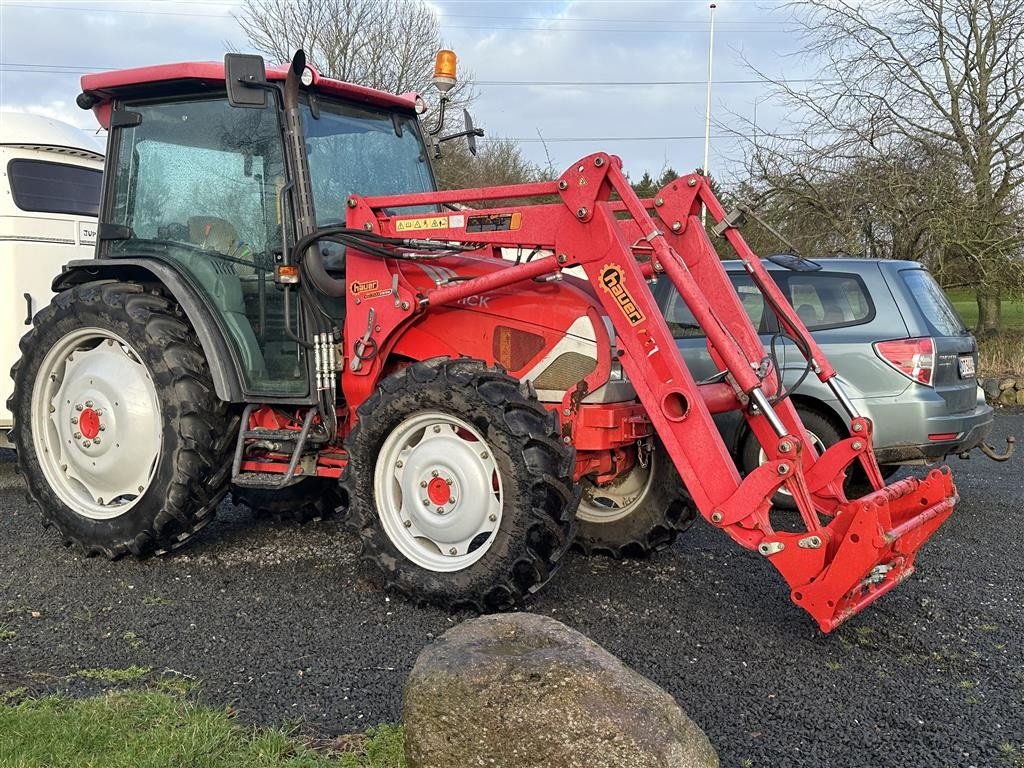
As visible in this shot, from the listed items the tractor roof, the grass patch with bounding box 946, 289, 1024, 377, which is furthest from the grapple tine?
the grass patch with bounding box 946, 289, 1024, 377

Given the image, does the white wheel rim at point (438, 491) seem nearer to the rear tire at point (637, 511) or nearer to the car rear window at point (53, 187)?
the rear tire at point (637, 511)

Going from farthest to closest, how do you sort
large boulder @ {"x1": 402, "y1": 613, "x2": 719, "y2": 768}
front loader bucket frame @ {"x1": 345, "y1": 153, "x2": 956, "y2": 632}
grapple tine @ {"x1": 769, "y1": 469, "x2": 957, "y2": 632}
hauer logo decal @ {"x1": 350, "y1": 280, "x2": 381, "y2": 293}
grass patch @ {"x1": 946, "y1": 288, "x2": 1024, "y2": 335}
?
grass patch @ {"x1": 946, "y1": 288, "x2": 1024, "y2": 335} < hauer logo decal @ {"x1": 350, "y1": 280, "x2": 381, "y2": 293} < front loader bucket frame @ {"x1": 345, "y1": 153, "x2": 956, "y2": 632} < grapple tine @ {"x1": 769, "y1": 469, "x2": 957, "y2": 632} < large boulder @ {"x1": 402, "y1": 613, "x2": 719, "y2": 768}

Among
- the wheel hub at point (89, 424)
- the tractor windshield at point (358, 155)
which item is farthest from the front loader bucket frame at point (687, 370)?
the wheel hub at point (89, 424)

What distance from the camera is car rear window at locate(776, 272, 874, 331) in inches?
247

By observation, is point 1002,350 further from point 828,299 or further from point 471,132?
point 471,132

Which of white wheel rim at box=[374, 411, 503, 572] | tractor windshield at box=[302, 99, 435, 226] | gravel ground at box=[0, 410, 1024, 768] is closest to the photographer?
gravel ground at box=[0, 410, 1024, 768]

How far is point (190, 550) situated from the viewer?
17.0ft

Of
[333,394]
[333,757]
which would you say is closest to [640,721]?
[333,757]

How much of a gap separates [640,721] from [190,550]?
3.58 metres

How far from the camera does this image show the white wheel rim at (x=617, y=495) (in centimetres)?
488

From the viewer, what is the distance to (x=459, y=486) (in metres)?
4.10

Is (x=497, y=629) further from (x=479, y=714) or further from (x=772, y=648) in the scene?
(x=772, y=648)

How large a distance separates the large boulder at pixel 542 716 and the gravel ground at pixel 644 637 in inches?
27.5

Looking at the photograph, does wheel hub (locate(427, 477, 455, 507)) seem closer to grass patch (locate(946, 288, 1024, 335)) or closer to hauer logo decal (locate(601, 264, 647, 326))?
Result: hauer logo decal (locate(601, 264, 647, 326))
